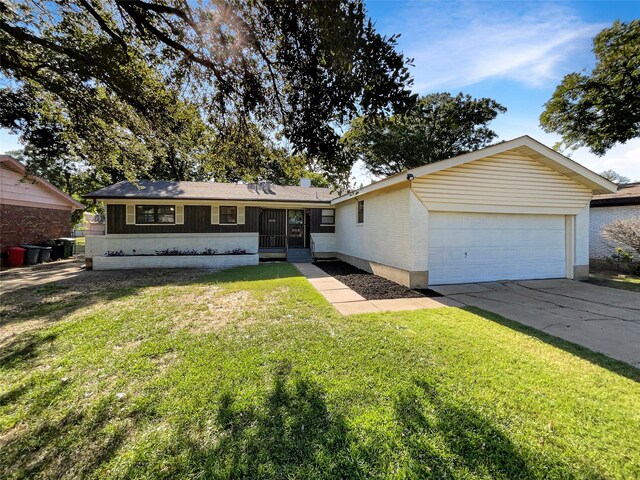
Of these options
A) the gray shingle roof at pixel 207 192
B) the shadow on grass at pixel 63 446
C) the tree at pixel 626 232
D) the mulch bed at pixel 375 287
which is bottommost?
the shadow on grass at pixel 63 446

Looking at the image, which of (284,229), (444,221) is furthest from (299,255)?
(444,221)

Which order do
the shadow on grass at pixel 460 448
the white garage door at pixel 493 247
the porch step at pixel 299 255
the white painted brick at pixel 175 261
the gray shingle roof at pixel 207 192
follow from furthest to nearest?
1. the porch step at pixel 299 255
2. the gray shingle roof at pixel 207 192
3. the white painted brick at pixel 175 261
4. the white garage door at pixel 493 247
5. the shadow on grass at pixel 460 448

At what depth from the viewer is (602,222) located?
1160 centimetres

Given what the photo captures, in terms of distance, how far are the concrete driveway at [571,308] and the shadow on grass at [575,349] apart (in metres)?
0.17

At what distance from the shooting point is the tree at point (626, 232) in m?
9.52

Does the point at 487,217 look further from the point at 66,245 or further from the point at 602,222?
the point at 66,245

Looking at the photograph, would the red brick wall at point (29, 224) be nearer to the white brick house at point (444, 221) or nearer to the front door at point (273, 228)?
the white brick house at point (444, 221)

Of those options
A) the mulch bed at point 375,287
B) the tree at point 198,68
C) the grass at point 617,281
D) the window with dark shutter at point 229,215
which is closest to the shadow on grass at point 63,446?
the tree at point 198,68

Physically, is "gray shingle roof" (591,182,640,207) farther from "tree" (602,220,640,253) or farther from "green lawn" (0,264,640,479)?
"green lawn" (0,264,640,479)

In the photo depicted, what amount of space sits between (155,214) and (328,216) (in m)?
8.56

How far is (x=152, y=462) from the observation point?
6.88 feet

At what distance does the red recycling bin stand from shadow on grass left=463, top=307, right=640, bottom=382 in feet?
59.0

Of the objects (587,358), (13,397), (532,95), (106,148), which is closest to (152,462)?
(13,397)

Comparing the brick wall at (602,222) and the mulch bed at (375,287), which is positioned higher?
the brick wall at (602,222)
